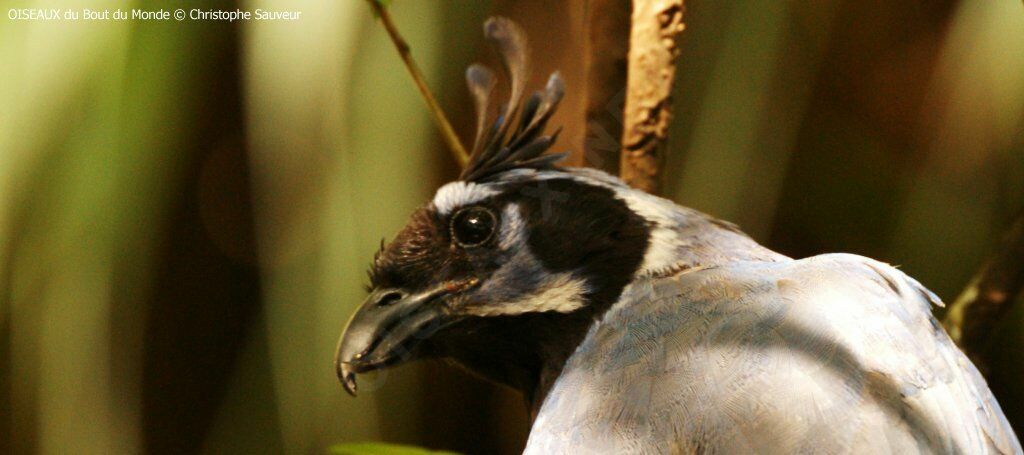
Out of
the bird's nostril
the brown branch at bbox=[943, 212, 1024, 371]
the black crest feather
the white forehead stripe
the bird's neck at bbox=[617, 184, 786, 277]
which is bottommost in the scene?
the brown branch at bbox=[943, 212, 1024, 371]

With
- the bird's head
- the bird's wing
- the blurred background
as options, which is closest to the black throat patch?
the bird's head

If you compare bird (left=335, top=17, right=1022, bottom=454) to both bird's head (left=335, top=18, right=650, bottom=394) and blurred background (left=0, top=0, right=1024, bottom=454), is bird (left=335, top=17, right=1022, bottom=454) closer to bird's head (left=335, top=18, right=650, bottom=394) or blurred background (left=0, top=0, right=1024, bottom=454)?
bird's head (left=335, top=18, right=650, bottom=394)

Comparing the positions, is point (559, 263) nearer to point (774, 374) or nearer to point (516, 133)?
point (516, 133)

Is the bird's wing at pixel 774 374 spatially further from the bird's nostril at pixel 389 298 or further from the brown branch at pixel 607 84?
the brown branch at pixel 607 84

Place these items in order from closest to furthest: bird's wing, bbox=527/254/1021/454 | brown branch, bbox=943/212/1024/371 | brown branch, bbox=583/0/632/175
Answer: bird's wing, bbox=527/254/1021/454
brown branch, bbox=583/0/632/175
brown branch, bbox=943/212/1024/371

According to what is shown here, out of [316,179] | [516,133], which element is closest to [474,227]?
[516,133]

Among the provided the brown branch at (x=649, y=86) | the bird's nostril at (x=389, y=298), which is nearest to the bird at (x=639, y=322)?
the bird's nostril at (x=389, y=298)

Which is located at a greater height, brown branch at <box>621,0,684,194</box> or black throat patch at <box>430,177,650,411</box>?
brown branch at <box>621,0,684,194</box>

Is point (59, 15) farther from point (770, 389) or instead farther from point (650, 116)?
point (770, 389)
